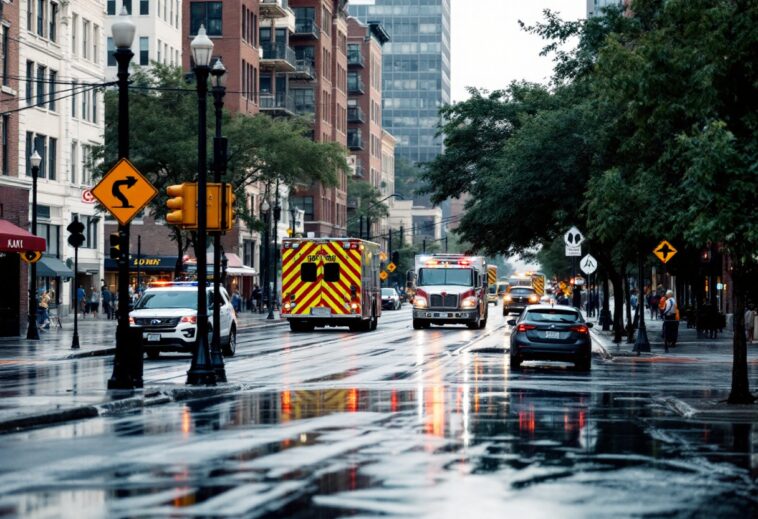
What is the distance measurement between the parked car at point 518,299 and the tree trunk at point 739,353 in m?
64.6

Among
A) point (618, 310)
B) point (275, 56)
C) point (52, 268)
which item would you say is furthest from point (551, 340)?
point (275, 56)

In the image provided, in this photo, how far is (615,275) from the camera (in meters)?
52.8

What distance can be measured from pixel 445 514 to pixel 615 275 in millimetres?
43087

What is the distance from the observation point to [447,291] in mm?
59562

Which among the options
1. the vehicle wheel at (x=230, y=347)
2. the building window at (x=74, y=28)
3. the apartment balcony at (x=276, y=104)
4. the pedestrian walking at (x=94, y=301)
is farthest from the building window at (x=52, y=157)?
the apartment balcony at (x=276, y=104)

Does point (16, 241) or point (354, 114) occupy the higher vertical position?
point (354, 114)

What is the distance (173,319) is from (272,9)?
7850cm

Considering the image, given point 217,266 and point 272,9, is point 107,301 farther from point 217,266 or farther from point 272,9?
point 217,266

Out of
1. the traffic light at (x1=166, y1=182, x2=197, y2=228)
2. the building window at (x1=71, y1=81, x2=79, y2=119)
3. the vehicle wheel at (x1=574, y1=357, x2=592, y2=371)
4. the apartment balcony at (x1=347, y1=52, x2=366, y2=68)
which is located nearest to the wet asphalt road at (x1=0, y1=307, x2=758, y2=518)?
the traffic light at (x1=166, y1=182, x2=197, y2=228)

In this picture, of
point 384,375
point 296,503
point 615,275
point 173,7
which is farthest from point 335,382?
point 173,7

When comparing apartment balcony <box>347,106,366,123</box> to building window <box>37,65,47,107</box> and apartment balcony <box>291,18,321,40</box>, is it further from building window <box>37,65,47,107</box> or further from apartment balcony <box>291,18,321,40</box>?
building window <box>37,65,47,107</box>

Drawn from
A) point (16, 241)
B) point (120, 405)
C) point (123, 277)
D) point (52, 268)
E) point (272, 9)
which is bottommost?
point (120, 405)

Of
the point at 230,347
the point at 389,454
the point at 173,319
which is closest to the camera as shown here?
the point at 389,454

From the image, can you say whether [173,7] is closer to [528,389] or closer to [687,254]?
[687,254]
